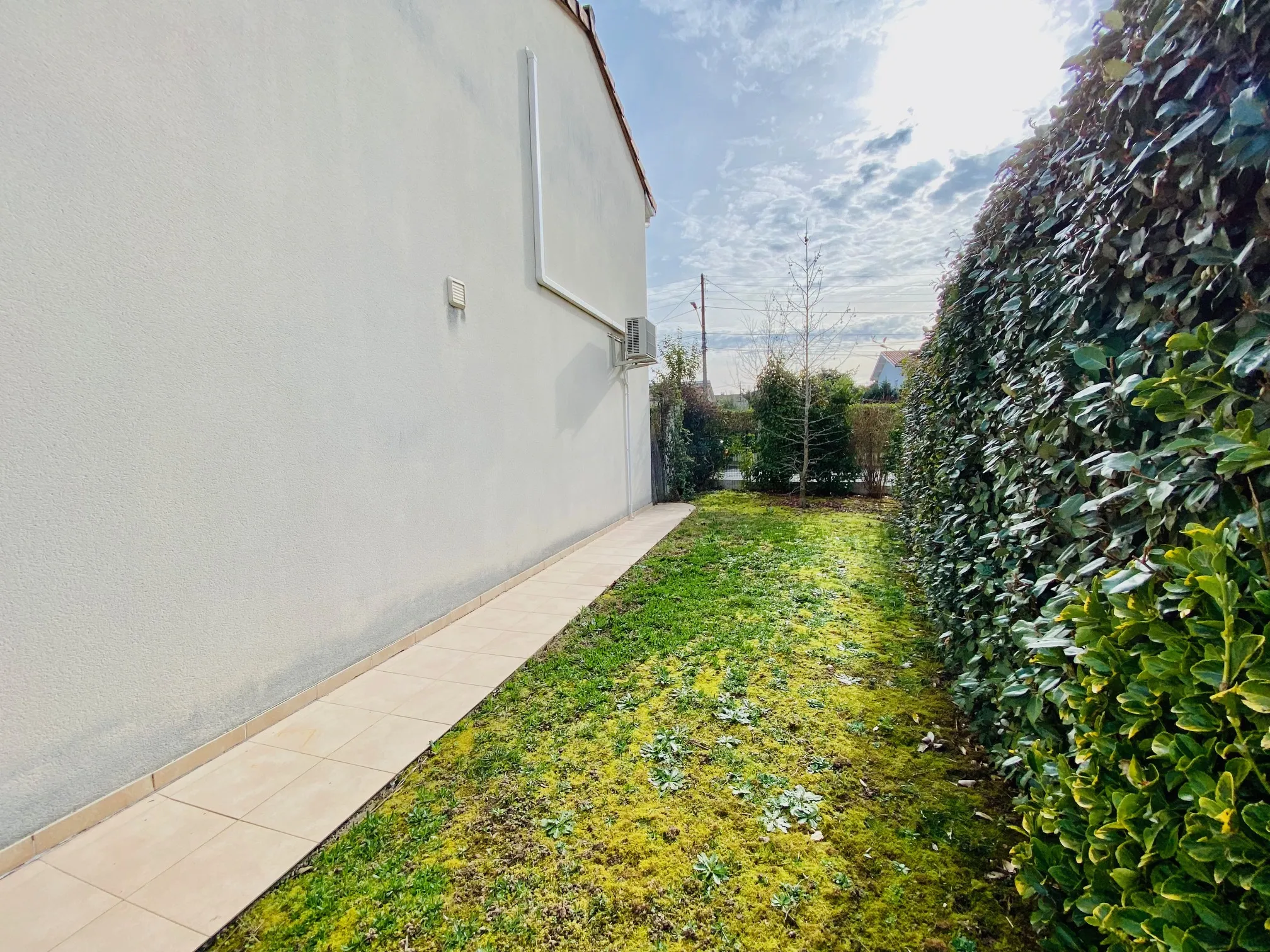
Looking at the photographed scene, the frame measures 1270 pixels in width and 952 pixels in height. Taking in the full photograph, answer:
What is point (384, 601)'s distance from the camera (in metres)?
4.20

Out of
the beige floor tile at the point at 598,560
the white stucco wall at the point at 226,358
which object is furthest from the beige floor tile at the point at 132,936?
the beige floor tile at the point at 598,560

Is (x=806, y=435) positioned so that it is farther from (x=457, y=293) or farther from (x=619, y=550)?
(x=457, y=293)

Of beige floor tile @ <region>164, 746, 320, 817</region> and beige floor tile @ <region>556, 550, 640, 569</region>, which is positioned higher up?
beige floor tile @ <region>556, 550, 640, 569</region>

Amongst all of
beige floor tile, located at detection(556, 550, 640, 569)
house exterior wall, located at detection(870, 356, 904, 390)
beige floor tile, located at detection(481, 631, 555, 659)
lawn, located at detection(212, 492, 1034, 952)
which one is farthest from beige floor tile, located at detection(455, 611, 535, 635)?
house exterior wall, located at detection(870, 356, 904, 390)

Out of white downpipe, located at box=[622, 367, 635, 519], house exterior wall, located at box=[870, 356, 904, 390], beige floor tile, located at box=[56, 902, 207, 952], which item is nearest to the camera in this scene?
beige floor tile, located at box=[56, 902, 207, 952]

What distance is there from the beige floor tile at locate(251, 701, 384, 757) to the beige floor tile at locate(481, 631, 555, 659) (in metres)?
1.09

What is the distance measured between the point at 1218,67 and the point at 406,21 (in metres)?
5.25

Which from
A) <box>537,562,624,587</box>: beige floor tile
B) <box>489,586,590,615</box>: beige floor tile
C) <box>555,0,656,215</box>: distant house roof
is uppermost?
<box>555,0,656,215</box>: distant house roof

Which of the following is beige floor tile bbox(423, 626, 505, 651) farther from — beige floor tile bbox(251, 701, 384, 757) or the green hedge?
the green hedge

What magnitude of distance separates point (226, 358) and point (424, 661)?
256 cm

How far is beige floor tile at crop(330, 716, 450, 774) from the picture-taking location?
2.93 m

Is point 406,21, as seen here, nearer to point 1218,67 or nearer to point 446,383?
point 446,383

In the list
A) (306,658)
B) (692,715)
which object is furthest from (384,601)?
(692,715)

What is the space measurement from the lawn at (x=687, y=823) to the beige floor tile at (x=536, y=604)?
1047 mm
